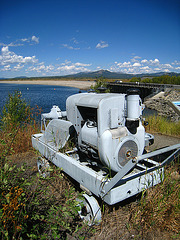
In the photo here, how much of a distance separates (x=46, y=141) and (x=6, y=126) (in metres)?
2.95

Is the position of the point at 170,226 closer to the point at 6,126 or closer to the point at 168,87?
the point at 6,126

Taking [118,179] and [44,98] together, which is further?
[44,98]

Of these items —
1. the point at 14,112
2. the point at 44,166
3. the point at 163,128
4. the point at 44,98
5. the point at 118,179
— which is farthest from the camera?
the point at 44,98

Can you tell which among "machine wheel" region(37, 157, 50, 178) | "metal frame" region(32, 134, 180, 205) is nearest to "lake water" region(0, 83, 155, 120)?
"machine wheel" region(37, 157, 50, 178)

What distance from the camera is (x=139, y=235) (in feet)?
7.18

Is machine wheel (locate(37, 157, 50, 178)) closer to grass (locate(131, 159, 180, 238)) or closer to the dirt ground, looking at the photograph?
the dirt ground

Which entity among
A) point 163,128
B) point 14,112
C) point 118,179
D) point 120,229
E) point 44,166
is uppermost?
point 14,112

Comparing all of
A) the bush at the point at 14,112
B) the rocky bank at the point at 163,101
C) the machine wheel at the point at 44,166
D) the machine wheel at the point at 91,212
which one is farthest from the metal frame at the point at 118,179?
the rocky bank at the point at 163,101

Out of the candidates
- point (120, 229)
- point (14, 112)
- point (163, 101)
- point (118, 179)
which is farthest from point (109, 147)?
point (163, 101)

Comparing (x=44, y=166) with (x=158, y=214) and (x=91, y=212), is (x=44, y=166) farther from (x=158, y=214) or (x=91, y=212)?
(x=158, y=214)

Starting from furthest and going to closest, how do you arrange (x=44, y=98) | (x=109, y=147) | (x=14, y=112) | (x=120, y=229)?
1. (x=44, y=98)
2. (x=14, y=112)
3. (x=109, y=147)
4. (x=120, y=229)

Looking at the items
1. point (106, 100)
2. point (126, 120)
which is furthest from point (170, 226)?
point (106, 100)

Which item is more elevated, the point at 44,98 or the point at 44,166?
the point at 44,98

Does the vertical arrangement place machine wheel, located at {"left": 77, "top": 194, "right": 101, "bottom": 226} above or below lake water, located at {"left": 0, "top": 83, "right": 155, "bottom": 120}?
below
